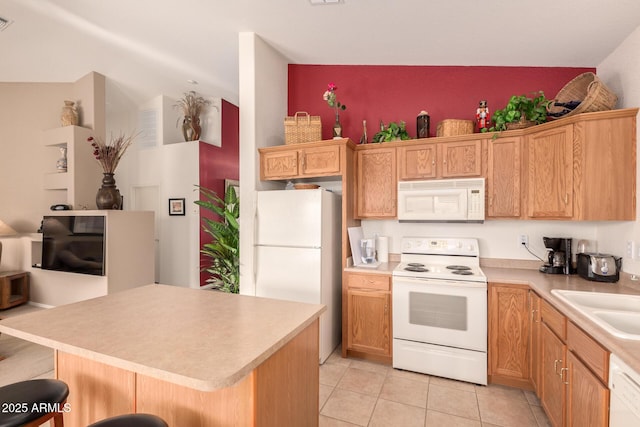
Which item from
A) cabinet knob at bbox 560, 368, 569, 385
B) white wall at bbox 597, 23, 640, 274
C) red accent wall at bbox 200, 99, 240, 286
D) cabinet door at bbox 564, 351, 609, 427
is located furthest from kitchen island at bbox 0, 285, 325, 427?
red accent wall at bbox 200, 99, 240, 286

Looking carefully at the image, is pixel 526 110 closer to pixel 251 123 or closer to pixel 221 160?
pixel 251 123

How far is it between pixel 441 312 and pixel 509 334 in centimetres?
52

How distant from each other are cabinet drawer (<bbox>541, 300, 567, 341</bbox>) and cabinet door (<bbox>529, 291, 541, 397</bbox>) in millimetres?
124

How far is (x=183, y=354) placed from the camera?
1.06 metres

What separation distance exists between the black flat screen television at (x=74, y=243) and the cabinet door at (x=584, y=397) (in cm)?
460

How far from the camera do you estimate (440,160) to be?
9.42 feet

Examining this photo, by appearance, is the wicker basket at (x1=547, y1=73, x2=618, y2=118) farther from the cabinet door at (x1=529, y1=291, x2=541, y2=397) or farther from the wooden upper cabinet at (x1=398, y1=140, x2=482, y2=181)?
the cabinet door at (x1=529, y1=291, x2=541, y2=397)

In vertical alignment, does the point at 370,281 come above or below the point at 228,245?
below

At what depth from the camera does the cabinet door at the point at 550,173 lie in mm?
2344

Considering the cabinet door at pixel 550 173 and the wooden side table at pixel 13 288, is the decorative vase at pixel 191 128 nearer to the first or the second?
the wooden side table at pixel 13 288

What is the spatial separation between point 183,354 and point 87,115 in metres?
4.83

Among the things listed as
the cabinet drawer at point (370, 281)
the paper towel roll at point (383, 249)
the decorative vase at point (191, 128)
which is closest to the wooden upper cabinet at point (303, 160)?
the paper towel roll at point (383, 249)

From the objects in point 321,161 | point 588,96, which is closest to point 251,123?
point 321,161

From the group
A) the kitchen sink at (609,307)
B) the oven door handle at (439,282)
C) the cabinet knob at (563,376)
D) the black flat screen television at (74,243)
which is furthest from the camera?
the black flat screen television at (74,243)
